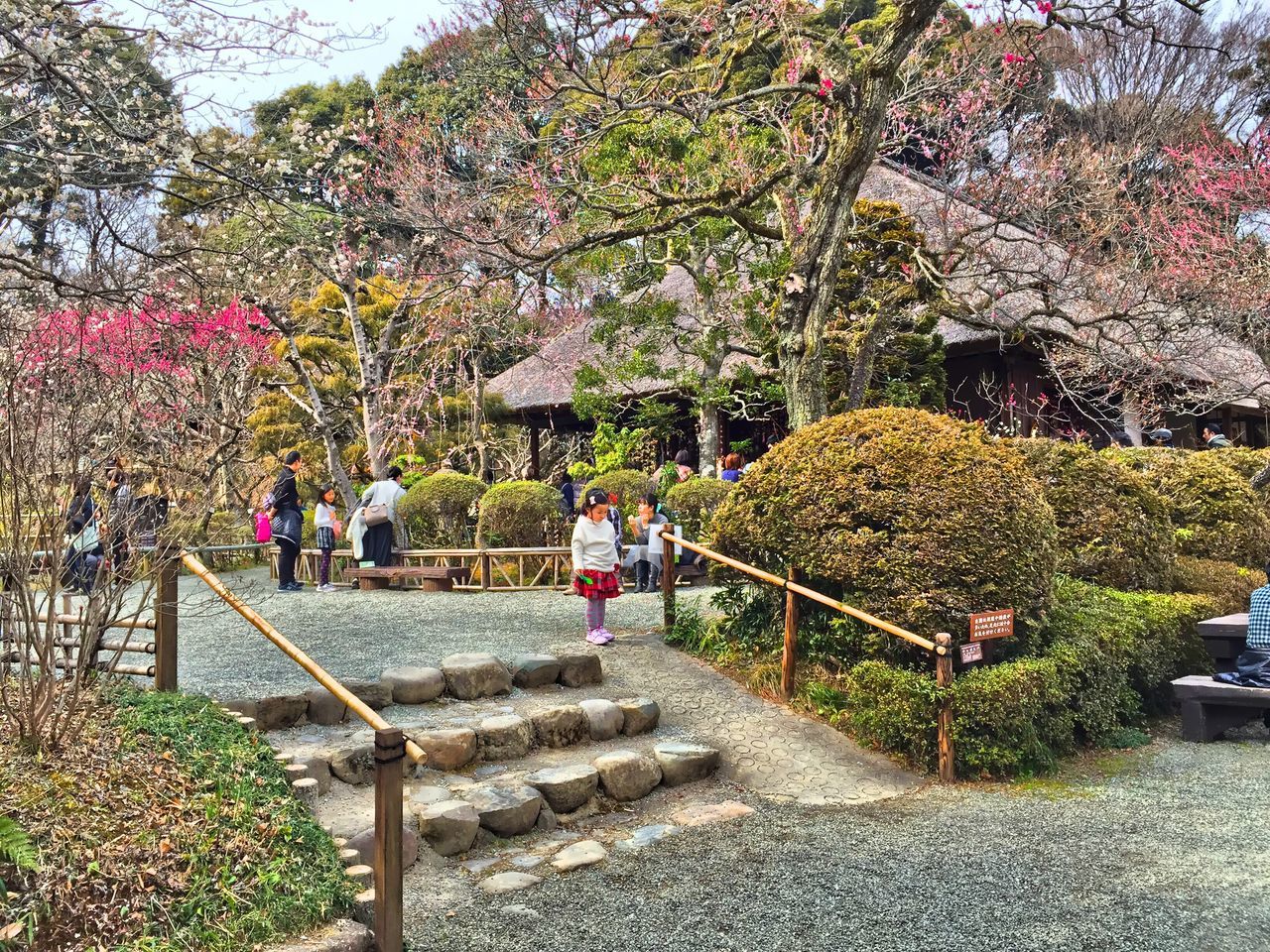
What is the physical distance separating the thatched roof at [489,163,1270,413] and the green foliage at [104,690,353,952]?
8.35m

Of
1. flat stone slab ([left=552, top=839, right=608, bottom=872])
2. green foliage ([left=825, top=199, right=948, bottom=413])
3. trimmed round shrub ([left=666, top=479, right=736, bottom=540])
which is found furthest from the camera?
trimmed round shrub ([left=666, top=479, right=736, bottom=540])

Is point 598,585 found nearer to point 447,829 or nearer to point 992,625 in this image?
point 992,625

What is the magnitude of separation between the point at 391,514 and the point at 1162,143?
1863 cm

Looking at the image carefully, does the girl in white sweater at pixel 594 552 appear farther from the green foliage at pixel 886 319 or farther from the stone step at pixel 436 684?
the green foliage at pixel 886 319

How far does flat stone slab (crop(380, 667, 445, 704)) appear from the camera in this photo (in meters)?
6.31

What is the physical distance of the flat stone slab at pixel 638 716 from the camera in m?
6.28

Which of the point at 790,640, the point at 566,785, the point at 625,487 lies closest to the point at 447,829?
the point at 566,785

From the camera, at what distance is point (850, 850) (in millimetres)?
4625

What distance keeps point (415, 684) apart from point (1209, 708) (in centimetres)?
531

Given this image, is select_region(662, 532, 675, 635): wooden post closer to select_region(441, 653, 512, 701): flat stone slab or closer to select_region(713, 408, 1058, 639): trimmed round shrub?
select_region(713, 408, 1058, 639): trimmed round shrub

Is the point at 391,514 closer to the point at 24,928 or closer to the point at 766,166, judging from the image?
the point at 766,166

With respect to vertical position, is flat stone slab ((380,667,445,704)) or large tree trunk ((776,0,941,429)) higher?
large tree trunk ((776,0,941,429))

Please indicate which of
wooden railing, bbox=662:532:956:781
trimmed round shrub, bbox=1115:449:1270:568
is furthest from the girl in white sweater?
trimmed round shrub, bbox=1115:449:1270:568

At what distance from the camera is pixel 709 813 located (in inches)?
207
